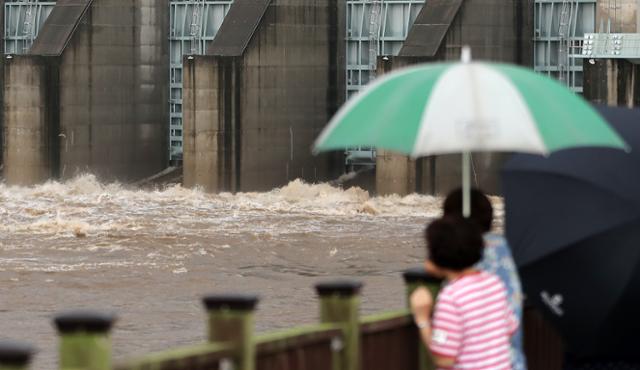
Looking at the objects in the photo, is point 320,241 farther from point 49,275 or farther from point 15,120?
point 15,120

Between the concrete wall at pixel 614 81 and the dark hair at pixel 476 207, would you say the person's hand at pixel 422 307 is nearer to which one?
the dark hair at pixel 476 207

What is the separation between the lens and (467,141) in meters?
5.13

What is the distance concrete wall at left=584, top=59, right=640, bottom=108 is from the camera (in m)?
29.4

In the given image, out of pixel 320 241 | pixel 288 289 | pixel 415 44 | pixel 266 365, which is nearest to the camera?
pixel 266 365

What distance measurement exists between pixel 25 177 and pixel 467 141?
29302 millimetres

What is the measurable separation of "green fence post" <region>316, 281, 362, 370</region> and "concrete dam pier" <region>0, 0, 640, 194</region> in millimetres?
25189

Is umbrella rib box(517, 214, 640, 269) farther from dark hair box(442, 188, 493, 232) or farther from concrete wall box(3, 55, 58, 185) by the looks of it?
concrete wall box(3, 55, 58, 185)

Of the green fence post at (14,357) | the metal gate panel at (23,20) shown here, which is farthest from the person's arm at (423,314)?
the metal gate panel at (23,20)

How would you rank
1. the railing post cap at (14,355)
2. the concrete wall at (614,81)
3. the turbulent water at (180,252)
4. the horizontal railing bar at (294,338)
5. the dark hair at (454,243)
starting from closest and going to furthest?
the railing post cap at (14,355)
the dark hair at (454,243)
the horizontal railing bar at (294,338)
the turbulent water at (180,252)
the concrete wall at (614,81)

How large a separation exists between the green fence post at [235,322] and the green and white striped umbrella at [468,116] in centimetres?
63

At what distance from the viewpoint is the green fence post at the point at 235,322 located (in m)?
4.77

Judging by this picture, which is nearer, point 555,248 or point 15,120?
point 555,248

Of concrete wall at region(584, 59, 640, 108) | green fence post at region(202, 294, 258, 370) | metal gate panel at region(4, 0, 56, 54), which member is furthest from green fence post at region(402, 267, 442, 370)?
metal gate panel at region(4, 0, 56, 54)

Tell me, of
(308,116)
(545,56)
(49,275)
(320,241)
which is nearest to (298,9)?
(308,116)
